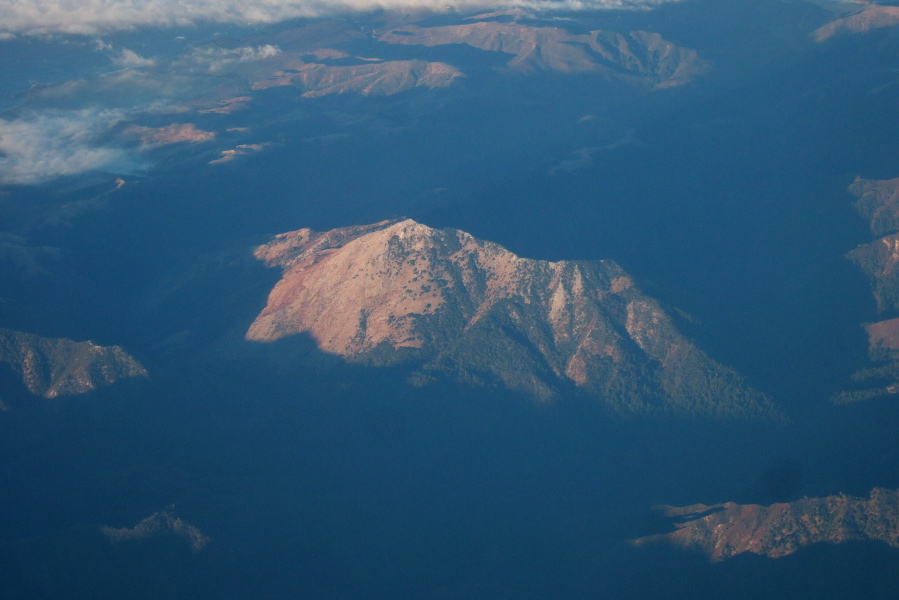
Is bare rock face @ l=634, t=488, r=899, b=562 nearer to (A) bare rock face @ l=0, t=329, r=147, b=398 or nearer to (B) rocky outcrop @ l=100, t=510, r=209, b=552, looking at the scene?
(B) rocky outcrop @ l=100, t=510, r=209, b=552

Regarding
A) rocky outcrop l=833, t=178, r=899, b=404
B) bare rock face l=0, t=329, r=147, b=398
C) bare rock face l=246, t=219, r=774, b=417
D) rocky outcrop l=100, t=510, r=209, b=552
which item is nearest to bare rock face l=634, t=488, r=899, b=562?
bare rock face l=246, t=219, r=774, b=417

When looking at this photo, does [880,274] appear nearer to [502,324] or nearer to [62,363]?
[502,324]

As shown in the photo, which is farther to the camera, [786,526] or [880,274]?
[880,274]

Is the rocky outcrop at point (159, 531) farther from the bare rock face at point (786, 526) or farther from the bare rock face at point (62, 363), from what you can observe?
the bare rock face at point (786, 526)

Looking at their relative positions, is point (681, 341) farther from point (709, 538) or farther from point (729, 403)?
point (709, 538)

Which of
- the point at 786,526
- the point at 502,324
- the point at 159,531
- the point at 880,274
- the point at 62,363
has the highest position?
the point at 880,274

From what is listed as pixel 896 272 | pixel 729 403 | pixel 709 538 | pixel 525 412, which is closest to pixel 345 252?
pixel 525 412

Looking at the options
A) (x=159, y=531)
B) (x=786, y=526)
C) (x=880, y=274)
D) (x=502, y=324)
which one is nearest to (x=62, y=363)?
(x=159, y=531)
